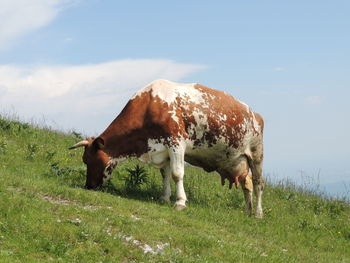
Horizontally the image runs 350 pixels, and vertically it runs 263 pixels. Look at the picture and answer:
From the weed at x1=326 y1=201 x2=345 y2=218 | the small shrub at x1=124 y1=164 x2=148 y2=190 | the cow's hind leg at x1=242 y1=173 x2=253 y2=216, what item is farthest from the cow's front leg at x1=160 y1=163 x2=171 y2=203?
the weed at x1=326 y1=201 x2=345 y2=218

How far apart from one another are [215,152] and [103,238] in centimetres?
644

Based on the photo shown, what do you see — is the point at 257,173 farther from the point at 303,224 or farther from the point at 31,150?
the point at 31,150

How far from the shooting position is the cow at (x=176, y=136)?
15977 mm

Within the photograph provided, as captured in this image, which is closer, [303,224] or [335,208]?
[303,224]

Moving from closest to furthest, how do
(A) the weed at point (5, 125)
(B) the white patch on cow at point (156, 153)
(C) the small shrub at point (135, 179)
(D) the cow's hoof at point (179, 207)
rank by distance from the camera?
1. (D) the cow's hoof at point (179, 207)
2. (B) the white patch on cow at point (156, 153)
3. (C) the small shrub at point (135, 179)
4. (A) the weed at point (5, 125)

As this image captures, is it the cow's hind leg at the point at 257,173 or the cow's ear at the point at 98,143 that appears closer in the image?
the cow's ear at the point at 98,143

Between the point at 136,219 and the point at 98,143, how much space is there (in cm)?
418

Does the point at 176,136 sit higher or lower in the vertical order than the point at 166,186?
higher

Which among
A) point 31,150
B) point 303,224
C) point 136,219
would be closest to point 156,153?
point 136,219

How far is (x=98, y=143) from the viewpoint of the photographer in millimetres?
16672

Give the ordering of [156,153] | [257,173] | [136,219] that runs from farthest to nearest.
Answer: [257,173]
[156,153]
[136,219]

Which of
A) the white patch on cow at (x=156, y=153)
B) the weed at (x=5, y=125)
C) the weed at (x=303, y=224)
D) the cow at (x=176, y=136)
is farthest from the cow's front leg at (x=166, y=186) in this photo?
the weed at (x=5, y=125)

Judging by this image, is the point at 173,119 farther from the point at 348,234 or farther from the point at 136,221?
the point at 348,234

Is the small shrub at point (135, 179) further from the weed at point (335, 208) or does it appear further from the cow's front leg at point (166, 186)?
the weed at point (335, 208)
